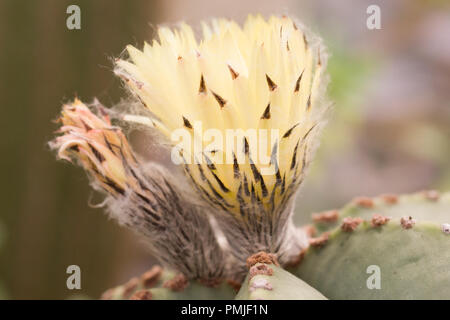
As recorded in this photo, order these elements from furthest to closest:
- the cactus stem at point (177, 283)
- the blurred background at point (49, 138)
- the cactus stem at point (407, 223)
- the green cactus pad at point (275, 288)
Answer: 1. the blurred background at point (49, 138)
2. the cactus stem at point (177, 283)
3. the cactus stem at point (407, 223)
4. the green cactus pad at point (275, 288)

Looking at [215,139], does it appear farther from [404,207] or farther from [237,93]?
[404,207]

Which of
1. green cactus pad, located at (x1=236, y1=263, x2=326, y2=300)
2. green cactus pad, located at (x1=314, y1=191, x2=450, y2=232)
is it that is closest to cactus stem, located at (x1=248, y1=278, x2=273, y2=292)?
green cactus pad, located at (x1=236, y1=263, x2=326, y2=300)

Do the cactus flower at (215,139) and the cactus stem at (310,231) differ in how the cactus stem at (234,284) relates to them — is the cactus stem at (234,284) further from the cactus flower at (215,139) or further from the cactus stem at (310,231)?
the cactus stem at (310,231)

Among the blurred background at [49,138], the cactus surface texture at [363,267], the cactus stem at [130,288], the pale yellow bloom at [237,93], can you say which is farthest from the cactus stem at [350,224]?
the blurred background at [49,138]

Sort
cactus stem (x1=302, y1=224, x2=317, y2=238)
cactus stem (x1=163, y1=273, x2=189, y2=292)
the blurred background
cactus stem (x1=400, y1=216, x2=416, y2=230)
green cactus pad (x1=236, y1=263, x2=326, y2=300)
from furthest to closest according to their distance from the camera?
the blurred background → cactus stem (x1=302, y1=224, x2=317, y2=238) → cactus stem (x1=163, y1=273, x2=189, y2=292) → cactus stem (x1=400, y1=216, x2=416, y2=230) → green cactus pad (x1=236, y1=263, x2=326, y2=300)

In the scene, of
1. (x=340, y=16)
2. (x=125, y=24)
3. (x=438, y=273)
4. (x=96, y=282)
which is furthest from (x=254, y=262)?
(x=340, y=16)

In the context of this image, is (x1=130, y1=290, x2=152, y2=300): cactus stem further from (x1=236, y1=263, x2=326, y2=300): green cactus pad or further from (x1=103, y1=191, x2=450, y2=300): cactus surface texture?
(x1=236, y1=263, x2=326, y2=300): green cactus pad

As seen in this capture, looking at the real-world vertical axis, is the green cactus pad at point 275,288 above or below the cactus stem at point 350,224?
below

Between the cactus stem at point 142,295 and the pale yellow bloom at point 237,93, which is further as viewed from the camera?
the cactus stem at point 142,295
